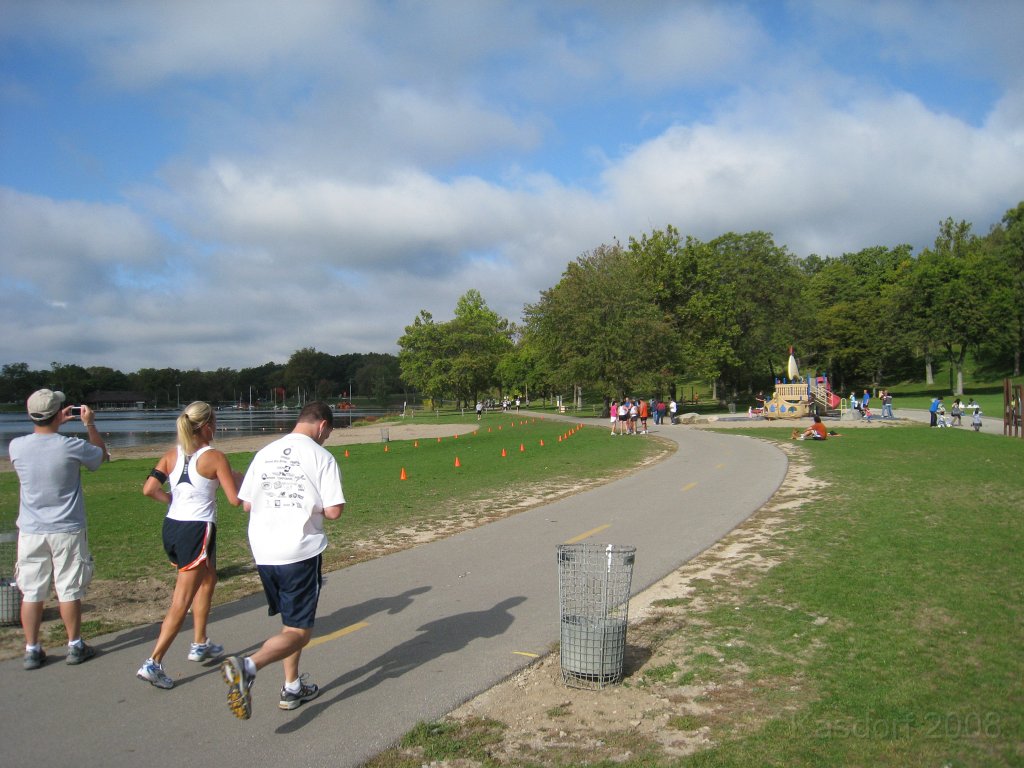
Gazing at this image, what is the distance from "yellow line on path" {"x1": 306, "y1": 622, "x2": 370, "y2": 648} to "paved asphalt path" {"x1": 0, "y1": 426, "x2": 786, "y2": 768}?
17 millimetres

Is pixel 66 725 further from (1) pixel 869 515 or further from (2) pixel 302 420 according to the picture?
(1) pixel 869 515

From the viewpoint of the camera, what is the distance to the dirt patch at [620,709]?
13.2 ft

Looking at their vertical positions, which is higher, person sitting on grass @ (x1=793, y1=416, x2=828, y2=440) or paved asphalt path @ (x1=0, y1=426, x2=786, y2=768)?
person sitting on grass @ (x1=793, y1=416, x2=828, y2=440)

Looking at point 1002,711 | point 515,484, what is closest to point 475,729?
point 1002,711

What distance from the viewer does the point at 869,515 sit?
11242 millimetres

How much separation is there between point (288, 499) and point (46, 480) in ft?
7.01

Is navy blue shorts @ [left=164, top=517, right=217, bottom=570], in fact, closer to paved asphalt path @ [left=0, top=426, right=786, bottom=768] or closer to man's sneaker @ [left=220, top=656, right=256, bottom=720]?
paved asphalt path @ [left=0, top=426, right=786, bottom=768]

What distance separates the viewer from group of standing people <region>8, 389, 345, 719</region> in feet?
14.6

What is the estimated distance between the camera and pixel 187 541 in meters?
5.15

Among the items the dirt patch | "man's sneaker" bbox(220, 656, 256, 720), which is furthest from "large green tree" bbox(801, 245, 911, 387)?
"man's sneaker" bbox(220, 656, 256, 720)

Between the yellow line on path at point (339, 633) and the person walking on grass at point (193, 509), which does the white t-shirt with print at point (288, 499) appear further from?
the yellow line on path at point (339, 633)

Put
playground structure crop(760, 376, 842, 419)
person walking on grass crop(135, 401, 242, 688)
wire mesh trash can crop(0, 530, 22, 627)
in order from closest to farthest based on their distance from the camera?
person walking on grass crop(135, 401, 242, 688), wire mesh trash can crop(0, 530, 22, 627), playground structure crop(760, 376, 842, 419)

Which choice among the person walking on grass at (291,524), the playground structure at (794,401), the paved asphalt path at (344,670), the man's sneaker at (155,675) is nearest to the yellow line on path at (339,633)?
the paved asphalt path at (344,670)

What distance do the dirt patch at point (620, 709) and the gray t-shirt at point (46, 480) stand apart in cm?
321
